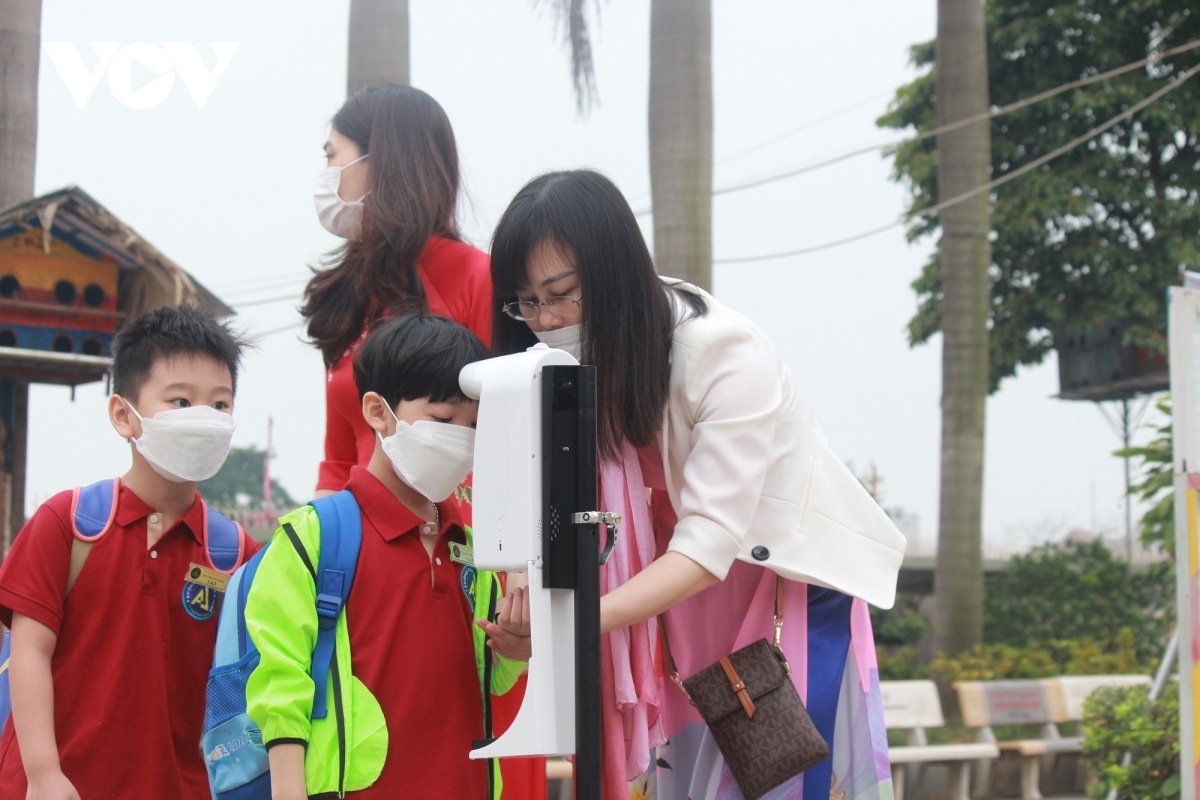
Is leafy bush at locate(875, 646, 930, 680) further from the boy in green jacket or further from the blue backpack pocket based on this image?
the blue backpack pocket

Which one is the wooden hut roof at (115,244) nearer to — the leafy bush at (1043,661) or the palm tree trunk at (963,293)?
the palm tree trunk at (963,293)

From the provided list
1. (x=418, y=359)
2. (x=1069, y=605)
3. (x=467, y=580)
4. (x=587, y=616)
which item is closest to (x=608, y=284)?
(x=418, y=359)

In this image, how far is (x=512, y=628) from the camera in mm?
2184

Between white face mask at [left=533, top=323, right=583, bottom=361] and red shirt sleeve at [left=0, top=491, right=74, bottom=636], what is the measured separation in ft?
3.44

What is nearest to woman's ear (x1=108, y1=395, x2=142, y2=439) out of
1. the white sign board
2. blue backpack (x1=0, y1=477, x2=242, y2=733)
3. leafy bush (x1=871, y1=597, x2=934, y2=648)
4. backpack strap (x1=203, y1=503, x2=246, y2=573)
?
blue backpack (x1=0, y1=477, x2=242, y2=733)

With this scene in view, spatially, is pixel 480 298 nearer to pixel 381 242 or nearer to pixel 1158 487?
pixel 381 242

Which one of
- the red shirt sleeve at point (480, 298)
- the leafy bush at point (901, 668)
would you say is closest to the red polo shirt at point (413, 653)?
the red shirt sleeve at point (480, 298)

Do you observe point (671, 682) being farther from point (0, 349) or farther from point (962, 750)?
point (962, 750)

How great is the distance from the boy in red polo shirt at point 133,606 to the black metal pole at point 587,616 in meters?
1.08

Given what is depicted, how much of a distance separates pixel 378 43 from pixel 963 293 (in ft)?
16.7

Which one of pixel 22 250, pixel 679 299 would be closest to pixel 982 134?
pixel 22 250

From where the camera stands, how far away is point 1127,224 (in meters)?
15.3

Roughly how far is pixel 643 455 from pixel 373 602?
0.60 meters

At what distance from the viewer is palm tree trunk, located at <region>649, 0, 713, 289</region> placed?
828cm
